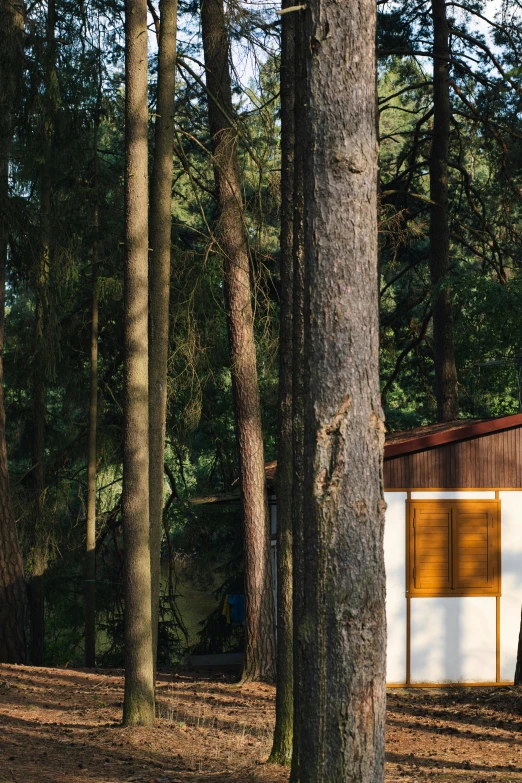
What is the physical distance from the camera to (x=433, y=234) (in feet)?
59.0

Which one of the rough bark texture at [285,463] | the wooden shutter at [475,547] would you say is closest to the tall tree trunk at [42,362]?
the rough bark texture at [285,463]

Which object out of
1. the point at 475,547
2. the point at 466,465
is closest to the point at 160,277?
the point at 466,465

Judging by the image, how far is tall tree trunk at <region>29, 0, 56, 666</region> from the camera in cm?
1299

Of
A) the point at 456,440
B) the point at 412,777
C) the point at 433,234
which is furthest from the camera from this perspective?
the point at 433,234

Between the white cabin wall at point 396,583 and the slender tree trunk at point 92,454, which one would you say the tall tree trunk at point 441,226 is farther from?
the slender tree trunk at point 92,454

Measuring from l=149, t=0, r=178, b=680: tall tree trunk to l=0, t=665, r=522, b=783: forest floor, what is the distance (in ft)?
3.76

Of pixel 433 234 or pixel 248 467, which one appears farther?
pixel 433 234

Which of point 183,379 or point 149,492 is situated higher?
point 183,379

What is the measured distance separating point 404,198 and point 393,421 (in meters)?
7.07

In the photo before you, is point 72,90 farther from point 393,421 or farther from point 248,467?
point 393,421


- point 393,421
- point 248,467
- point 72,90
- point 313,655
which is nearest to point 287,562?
point 313,655

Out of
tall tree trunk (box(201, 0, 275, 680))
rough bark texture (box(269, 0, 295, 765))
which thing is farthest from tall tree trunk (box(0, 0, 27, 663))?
rough bark texture (box(269, 0, 295, 765))

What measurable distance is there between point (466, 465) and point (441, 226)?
716 centimetres

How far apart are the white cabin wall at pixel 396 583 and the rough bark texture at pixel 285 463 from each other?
417 centimetres
